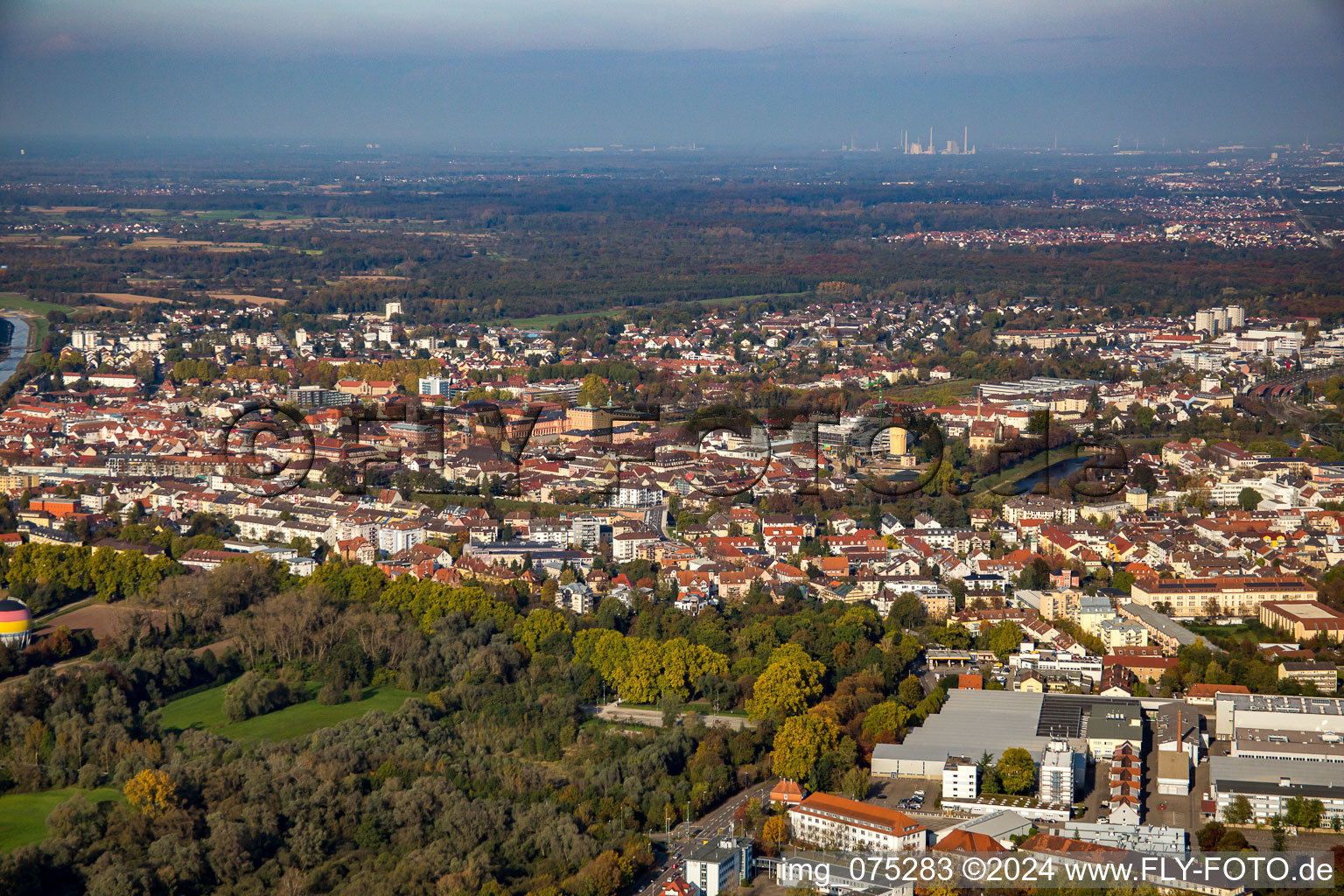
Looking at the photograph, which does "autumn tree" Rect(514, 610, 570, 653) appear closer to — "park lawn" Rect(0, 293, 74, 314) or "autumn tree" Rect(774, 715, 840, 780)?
"autumn tree" Rect(774, 715, 840, 780)

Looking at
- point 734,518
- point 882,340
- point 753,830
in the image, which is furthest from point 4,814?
point 882,340

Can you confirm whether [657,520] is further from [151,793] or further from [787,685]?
[151,793]

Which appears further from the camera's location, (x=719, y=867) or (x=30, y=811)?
(x=30, y=811)

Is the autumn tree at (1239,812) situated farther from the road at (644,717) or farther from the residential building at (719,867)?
the road at (644,717)

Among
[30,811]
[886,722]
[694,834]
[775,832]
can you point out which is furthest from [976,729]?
[30,811]

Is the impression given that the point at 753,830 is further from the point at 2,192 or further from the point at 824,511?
the point at 2,192
